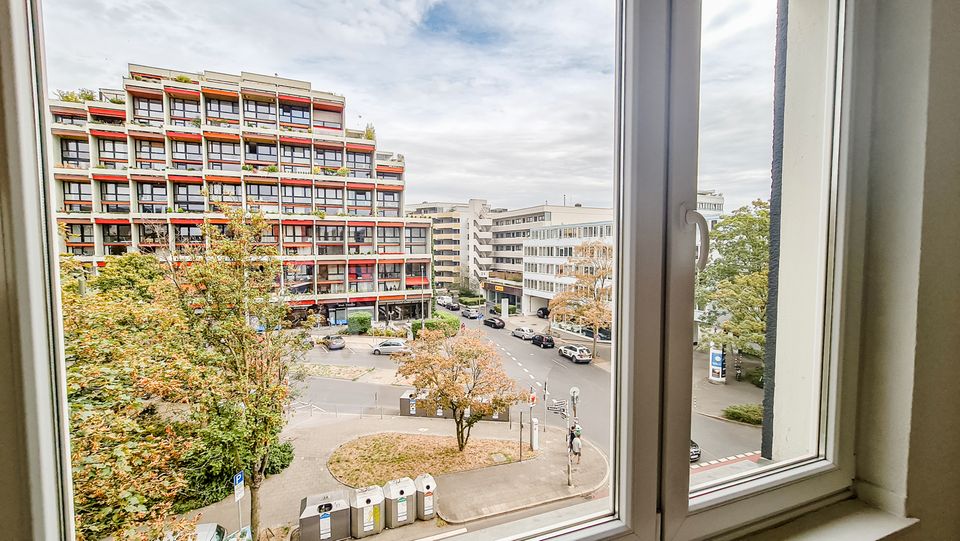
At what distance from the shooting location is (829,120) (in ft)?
3.45

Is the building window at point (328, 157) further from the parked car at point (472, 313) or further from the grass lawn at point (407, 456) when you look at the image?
the grass lawn at point (407, 456)

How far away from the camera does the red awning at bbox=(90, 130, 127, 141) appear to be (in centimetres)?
65

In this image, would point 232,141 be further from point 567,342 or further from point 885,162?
point 885,162

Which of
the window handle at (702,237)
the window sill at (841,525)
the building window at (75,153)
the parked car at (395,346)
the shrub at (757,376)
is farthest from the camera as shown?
the shrub at (757,376)

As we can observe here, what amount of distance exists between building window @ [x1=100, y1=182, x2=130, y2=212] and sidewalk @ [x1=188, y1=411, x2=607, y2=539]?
482 millimetres

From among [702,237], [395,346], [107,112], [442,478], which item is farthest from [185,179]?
[702,237]

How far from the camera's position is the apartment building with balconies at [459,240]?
1051 millimetres

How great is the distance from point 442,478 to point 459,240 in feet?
1.77

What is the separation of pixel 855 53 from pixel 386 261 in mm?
1176

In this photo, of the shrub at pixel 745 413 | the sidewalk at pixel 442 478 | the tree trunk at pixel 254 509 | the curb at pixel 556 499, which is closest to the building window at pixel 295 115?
the sidewalk at pixel 442 478

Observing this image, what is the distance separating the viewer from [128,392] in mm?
740

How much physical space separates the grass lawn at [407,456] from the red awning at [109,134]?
0.68 meters

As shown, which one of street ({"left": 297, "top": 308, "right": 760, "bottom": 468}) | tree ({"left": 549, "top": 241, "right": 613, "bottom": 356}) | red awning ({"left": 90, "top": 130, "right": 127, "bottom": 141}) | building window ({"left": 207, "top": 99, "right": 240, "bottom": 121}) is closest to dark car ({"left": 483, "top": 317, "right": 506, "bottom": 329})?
street ({"left": 297, "top": 308, "right": 760, "bottom": 468})

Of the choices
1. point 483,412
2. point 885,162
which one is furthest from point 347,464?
point 885,162
